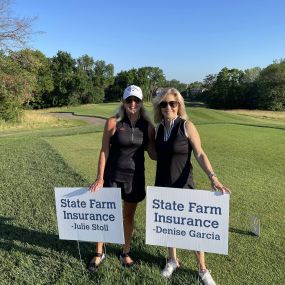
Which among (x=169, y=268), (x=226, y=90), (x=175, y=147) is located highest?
(x=175, y=147)

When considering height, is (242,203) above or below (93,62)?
below

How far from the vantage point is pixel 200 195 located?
3510mm

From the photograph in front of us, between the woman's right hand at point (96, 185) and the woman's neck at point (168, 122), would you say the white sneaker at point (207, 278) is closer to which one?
the woman's right hand at point (96, 185)

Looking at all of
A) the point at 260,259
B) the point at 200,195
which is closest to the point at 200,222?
the point at 200,195

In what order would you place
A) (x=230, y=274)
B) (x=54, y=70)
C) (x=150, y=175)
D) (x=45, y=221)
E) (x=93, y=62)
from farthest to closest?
(x=93, y=62) → (x=54, y=70) → (x=150, y=175) → (x=45, y=221) → (x=230, y=274)

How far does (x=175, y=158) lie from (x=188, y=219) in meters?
0.62

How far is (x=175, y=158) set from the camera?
3.77 metres

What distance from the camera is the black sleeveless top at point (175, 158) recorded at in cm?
373

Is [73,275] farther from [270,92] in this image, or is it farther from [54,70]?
[54,70]

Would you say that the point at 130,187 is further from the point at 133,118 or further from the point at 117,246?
the point at 117,246

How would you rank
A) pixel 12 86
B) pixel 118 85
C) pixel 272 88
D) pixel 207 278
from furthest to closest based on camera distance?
→ 1. pixel 118 85
2. pixel 272 88
3. pixel 12 86
4. pixel 207 278

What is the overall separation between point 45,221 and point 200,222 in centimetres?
267

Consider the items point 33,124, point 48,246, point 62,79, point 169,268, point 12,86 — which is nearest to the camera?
point 169,268

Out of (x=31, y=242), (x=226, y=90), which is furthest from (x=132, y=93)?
(x=226, y=90)
